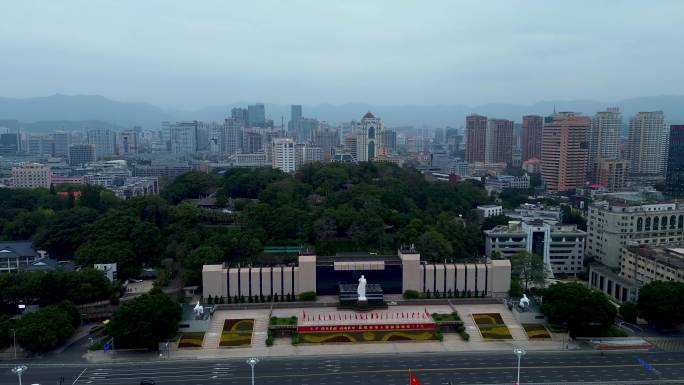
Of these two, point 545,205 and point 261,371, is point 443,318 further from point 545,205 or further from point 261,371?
point 545,205

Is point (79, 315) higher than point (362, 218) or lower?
lower

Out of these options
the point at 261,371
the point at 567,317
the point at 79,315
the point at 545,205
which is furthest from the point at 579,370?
the point at 545,205

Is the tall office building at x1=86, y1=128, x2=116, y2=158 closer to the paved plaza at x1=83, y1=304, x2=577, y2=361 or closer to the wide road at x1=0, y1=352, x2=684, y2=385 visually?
the paved plaza at x1=83, y1=304, x2=577, y2=361

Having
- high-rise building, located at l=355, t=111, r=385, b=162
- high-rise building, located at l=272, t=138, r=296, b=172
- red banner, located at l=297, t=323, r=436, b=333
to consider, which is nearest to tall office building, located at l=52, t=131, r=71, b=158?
high-rise building, located at l=272, t=138, r=296, b=172

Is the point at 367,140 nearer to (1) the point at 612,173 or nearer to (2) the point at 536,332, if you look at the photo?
(1) the point at 612,173

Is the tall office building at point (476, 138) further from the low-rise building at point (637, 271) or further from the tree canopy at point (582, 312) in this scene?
the tree canopy at point (582, 312)

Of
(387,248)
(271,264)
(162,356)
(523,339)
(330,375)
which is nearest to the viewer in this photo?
(330,375)

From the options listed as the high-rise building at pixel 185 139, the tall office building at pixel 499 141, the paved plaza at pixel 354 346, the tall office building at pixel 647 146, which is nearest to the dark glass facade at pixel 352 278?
the paved plaza at pixel 354 346

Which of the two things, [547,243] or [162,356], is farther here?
[547,243]
